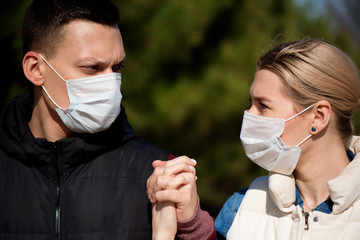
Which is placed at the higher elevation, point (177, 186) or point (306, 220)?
point (177, 186)

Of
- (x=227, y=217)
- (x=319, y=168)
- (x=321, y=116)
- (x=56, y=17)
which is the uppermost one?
(x=56, y=17)

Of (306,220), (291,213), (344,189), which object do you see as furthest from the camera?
(291,213)

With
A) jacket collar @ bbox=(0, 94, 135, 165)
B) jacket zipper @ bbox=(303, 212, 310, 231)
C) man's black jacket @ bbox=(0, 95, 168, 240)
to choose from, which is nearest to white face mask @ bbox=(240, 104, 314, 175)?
jacket zipper @ bbox=(303, 212, 310, 231)

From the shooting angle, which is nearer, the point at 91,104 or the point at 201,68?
the point at 91,104

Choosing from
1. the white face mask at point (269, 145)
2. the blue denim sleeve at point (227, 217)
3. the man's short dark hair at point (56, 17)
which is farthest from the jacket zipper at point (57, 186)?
the white face mask at point (269, 145)

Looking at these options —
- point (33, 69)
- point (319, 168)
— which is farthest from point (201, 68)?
point (319, 168)

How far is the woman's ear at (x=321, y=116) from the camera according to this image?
279 centimetres

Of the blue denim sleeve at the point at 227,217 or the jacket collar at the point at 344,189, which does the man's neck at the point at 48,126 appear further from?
the jacket collar at the point at 344,189

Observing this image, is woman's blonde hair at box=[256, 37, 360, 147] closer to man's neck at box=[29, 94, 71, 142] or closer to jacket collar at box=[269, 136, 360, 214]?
jacket collar at box=[269, 136, 360, 214]

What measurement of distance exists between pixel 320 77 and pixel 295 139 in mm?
367

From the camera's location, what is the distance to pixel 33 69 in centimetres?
311

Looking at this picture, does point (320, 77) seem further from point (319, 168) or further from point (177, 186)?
point (177, 186)

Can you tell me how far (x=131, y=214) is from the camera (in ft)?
9.37

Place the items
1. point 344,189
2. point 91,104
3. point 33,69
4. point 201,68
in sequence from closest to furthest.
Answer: point 344,189, point 91,104, point 33,69, point 201,68
